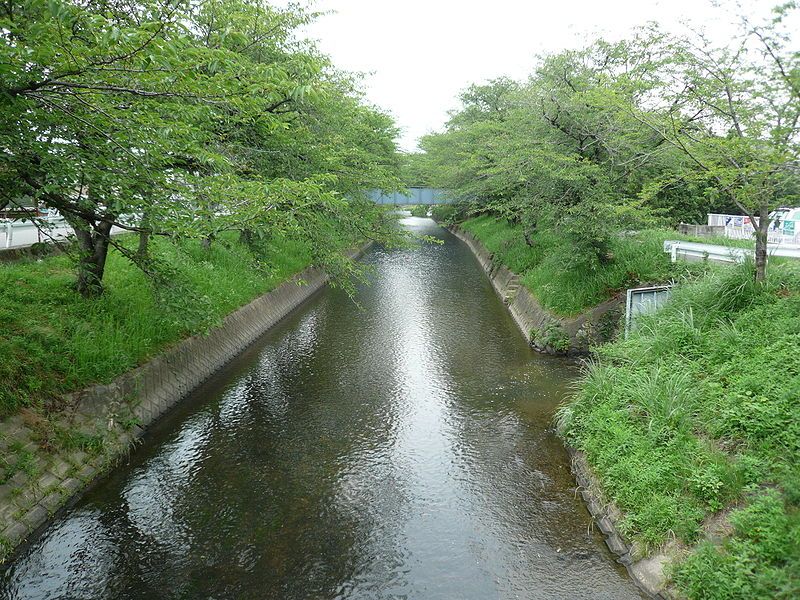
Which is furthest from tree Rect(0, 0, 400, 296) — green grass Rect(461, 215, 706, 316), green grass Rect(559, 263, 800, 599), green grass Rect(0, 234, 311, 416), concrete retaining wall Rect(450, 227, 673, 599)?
green grass Rect(461, 215, 706, 316)

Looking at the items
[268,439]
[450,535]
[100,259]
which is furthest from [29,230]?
[450,535]

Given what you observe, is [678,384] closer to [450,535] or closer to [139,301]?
[450,535]

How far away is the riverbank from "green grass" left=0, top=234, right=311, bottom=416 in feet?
22.5

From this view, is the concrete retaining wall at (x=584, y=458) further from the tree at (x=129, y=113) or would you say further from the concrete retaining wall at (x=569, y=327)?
the tree at (x=129, y=113)

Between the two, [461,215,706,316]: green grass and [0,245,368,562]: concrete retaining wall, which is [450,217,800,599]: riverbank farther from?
[0,245,368,562]: concrete retaining wall

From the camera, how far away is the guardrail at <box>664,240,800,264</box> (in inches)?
397

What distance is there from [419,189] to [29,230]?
4197cm

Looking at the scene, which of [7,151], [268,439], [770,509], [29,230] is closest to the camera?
[770,509]

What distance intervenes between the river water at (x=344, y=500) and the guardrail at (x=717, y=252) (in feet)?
13.8

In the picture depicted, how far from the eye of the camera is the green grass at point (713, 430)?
4.56m

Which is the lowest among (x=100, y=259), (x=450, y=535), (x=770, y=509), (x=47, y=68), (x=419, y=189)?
(x=450, y=535)

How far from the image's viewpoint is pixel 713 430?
6227 millimetres

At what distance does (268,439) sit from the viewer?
8945 mm

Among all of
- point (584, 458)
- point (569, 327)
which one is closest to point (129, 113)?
point (584, 458)
